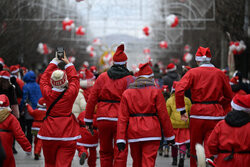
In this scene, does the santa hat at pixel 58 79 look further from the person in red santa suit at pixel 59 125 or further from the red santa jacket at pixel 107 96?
the red santa jacket at pixel 107 96

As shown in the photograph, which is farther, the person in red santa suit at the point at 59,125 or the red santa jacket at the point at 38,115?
the red santa jacket at the point at 38,115

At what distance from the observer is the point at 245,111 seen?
600 centimetres

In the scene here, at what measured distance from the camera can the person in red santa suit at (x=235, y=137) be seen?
5.88m

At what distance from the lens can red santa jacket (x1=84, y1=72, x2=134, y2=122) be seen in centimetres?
796

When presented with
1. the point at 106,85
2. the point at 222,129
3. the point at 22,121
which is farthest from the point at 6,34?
the point at 222,129

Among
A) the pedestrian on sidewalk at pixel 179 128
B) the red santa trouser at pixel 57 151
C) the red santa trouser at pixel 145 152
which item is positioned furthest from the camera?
the pedestrian on sidewalk at pixel 179 128

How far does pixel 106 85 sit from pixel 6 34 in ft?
55.5

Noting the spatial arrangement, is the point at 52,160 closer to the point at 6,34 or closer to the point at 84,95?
the point at 84,95

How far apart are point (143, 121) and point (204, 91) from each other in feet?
5.41

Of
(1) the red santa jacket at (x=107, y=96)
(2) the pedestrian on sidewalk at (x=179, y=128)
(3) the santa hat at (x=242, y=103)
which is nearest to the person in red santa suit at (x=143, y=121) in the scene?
(1) the red santa jacket at (x=107, y=96)

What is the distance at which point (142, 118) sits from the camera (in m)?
6.94

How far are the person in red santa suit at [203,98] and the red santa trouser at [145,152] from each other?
4.63ft

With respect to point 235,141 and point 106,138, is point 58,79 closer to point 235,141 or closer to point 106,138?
point 106,138

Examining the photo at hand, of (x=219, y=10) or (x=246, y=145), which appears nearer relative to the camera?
(x=246, y=145)
